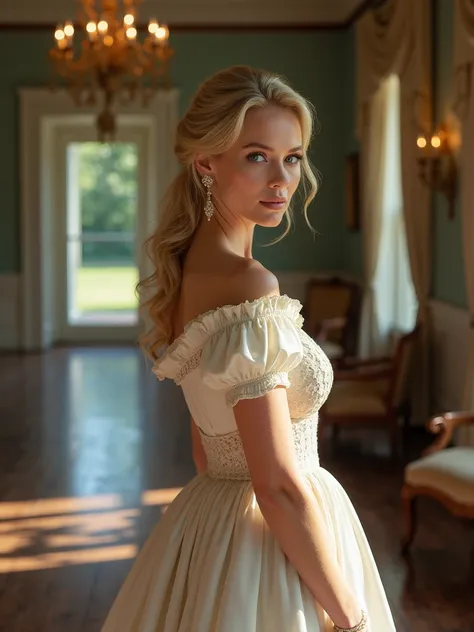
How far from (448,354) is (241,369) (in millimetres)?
5657

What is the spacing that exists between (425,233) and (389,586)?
12.2 ft

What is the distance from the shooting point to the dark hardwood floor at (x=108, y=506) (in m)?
4.07

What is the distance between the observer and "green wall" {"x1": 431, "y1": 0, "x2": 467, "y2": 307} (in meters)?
6.86

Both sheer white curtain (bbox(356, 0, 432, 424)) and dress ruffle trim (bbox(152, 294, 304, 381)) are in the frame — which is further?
sheer white curtain (bbox(356, 0, 432, 424))

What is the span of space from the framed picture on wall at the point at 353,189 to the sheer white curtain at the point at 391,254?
1.12m

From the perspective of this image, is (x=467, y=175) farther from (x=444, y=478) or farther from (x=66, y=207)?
(x=66, y=207)

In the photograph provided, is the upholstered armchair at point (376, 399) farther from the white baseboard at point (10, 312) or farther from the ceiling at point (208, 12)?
the white baseboard at point (10, 312)

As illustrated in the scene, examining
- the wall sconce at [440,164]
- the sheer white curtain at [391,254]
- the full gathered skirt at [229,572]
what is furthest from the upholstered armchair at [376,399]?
the full gathered skirt at [229,572]

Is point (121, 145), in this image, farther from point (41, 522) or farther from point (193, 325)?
point (193, 325)

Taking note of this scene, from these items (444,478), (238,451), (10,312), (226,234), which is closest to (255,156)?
(226,234)

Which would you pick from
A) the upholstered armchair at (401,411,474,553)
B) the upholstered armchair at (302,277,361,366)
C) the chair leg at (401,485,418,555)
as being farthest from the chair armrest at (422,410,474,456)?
the upholstered armchair at (302,277,361,366)

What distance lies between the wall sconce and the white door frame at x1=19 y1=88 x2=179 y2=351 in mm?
4617

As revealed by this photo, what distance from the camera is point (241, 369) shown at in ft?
5.22

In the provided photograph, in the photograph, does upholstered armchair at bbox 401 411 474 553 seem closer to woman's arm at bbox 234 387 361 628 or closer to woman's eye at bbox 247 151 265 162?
woman's arm at bbox 234 387 361 628
